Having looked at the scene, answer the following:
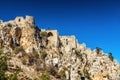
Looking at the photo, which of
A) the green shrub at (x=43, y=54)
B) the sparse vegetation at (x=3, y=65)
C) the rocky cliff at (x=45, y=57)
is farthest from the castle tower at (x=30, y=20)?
the sparse vegetation at (x=3, y=65)

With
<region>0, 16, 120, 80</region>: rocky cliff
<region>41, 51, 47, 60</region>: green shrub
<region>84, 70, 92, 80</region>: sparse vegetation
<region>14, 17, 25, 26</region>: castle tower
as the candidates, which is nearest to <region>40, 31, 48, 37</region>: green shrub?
<region>0, 16, 120, 80</region>: rocky cliff

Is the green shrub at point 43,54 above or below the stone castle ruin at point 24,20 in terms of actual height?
below

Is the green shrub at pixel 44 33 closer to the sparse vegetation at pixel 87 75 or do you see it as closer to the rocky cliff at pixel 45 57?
the rocky cliff at pixel 45 57

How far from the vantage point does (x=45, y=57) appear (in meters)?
116

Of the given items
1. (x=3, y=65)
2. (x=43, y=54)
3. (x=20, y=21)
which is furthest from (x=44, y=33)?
(x=3, y=65)

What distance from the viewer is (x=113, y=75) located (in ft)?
449

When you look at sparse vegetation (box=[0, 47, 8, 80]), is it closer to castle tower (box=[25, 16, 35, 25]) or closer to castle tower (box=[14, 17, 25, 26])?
castle tower (box=[14, 17, 25, 26])

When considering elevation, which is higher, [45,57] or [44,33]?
[44,33]

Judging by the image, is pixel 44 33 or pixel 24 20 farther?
pixel 44 33

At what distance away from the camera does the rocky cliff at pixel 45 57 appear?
323ft

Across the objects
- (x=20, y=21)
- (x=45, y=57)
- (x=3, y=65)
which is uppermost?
(x=20, y=21)

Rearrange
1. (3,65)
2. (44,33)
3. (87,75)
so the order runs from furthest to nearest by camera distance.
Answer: (44,33), (87,75), (3,65)

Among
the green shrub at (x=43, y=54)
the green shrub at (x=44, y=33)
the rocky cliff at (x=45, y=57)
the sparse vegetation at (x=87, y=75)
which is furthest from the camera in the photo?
the green shrub at (x=44, y=33)

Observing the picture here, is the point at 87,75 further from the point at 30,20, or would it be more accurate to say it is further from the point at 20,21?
the point at 20,21
